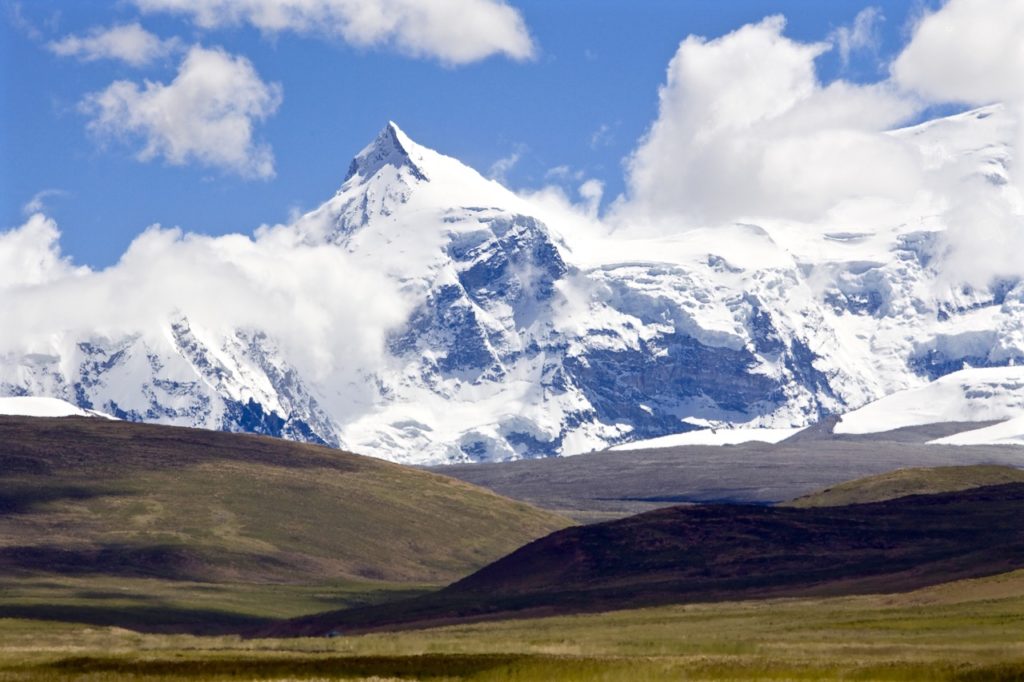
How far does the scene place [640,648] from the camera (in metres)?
116

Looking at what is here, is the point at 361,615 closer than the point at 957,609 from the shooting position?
No

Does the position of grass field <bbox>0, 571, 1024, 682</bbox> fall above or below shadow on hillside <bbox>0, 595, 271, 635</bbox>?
below

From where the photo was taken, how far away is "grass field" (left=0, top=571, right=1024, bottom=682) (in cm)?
9450

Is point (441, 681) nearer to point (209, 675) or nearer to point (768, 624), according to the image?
point (209, 675)

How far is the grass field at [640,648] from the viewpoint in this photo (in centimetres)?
9450

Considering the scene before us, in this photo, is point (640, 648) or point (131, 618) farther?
point (131, 618)

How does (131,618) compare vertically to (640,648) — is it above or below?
above

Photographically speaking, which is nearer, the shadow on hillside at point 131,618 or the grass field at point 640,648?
the grass field at point 640,648

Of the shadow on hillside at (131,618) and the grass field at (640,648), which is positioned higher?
the shadow on hillside at (131,618)

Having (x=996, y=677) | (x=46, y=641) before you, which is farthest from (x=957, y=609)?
(x=46, y=641)

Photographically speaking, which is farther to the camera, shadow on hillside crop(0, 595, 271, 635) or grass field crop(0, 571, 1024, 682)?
shadow on hillside crop(0, 595, 271, 635)

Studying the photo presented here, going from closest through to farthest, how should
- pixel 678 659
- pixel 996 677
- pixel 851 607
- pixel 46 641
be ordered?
pixel 996 677 < pixel 678 659 < pixel 46 641 < pixel 851 607

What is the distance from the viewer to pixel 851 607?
151250 mm

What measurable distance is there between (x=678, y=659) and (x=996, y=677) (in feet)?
55.7
